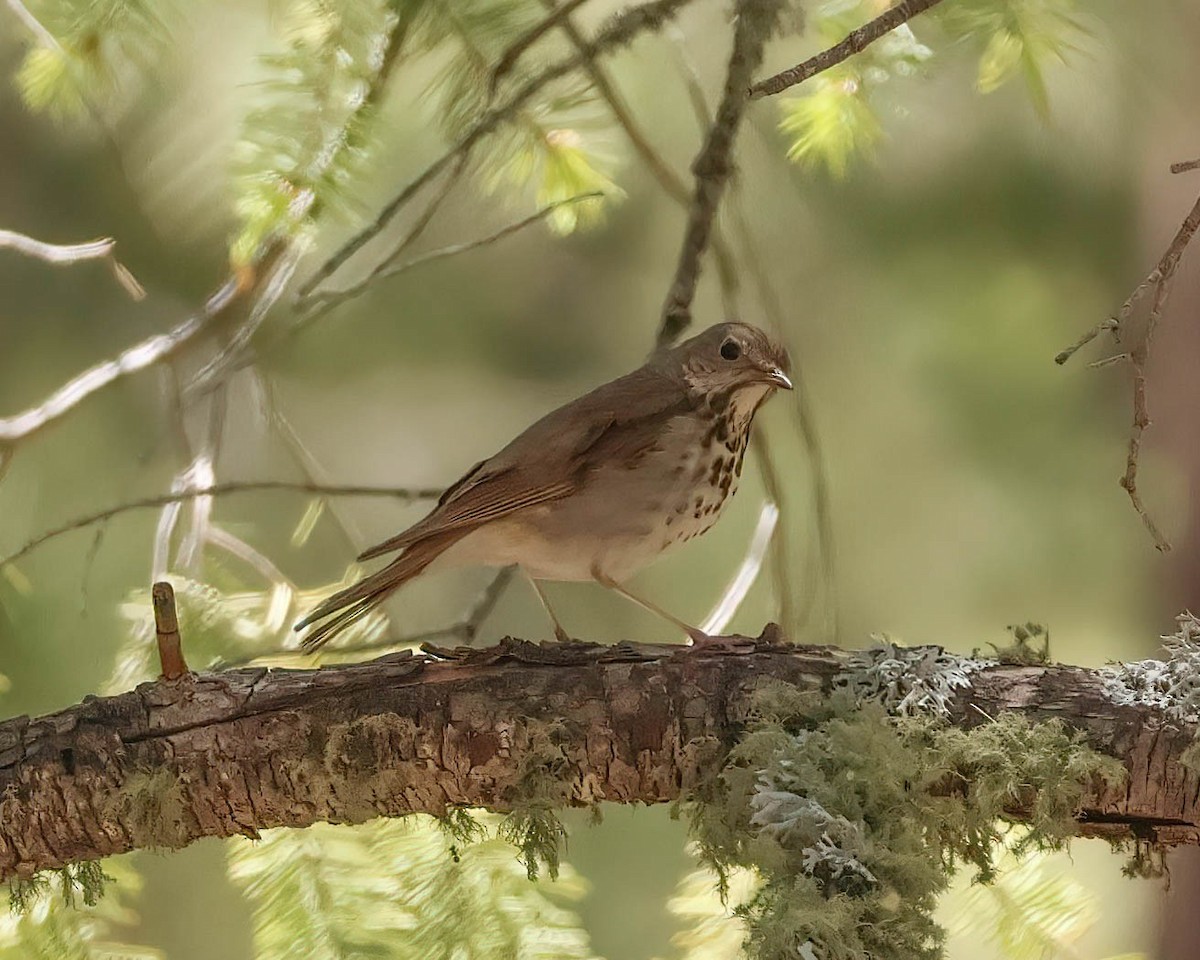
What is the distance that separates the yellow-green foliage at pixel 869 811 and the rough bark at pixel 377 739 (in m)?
0.04

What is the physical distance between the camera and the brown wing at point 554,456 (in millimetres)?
1052

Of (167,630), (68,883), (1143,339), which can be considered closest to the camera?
(1143,339)

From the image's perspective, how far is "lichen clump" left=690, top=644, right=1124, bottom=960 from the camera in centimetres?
72

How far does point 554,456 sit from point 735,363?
0.19 metres

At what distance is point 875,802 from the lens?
0.79 m

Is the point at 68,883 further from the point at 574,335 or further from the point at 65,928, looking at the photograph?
the point at 574,335

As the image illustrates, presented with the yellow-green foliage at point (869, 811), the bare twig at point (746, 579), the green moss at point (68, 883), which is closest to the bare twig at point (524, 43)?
the bare twig at point (746, 579)

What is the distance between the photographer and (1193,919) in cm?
170

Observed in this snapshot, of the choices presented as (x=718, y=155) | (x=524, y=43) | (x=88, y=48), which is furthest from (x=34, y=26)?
(x=718, y=155)

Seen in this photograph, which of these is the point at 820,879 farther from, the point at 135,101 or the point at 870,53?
the point at 135,101

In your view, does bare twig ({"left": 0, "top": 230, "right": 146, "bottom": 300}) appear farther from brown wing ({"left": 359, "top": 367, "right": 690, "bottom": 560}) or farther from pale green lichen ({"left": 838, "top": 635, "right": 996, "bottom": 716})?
pale green lichen ({"left": 838, "top": 635, "right": 996, "bottom": 716})

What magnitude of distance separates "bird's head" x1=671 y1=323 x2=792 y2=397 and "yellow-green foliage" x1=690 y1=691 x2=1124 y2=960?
1.15ft

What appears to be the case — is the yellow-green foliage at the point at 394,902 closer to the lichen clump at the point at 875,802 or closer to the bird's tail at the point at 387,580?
the bird's tail at the point at 387,580

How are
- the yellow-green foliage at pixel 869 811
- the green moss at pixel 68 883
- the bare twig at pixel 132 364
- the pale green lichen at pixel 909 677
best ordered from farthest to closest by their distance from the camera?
the bare twig at pixel 132 364
the green moss at pixel 68 883
the pale green lichen at pixel 909 677
the yellow-green foliage at pixel 869 811
